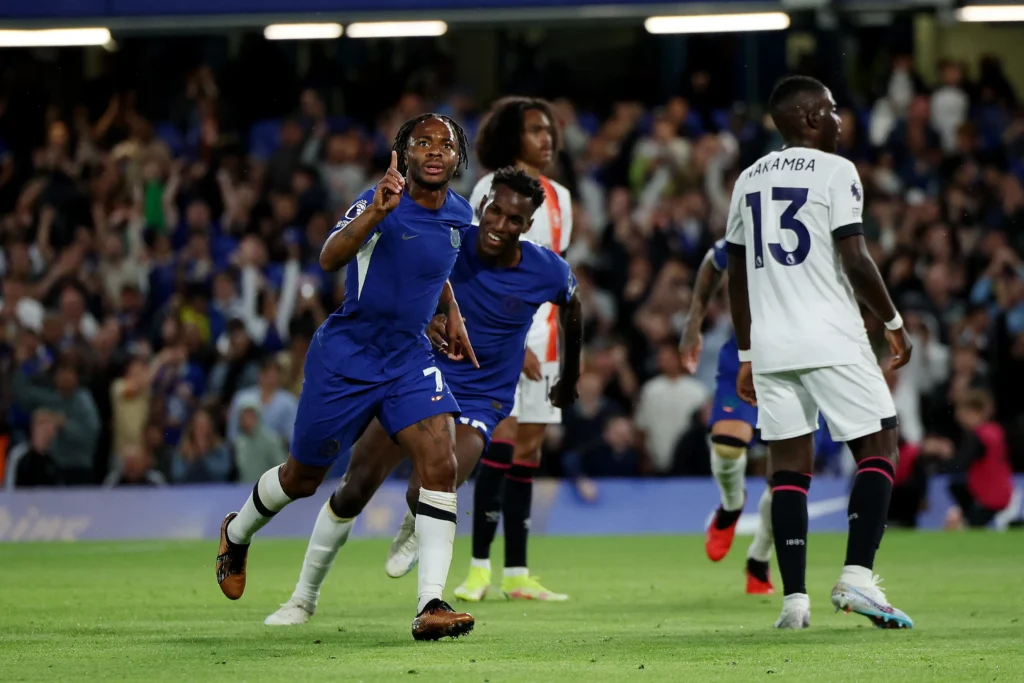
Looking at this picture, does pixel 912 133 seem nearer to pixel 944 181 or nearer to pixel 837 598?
pixel 944 181

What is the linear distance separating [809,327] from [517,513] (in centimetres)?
265

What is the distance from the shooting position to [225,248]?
19.9m

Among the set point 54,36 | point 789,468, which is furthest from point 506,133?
point 54,36

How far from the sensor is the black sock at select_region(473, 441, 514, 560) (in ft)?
31.4

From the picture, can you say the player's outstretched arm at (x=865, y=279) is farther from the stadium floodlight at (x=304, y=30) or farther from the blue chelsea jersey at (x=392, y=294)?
the stadium floodlight at (x=304, y=30)

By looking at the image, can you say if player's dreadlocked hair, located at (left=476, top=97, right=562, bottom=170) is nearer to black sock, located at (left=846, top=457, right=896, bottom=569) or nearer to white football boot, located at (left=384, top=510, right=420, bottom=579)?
white football boot, located at (left=384, top=510, right=420, bottom=579)

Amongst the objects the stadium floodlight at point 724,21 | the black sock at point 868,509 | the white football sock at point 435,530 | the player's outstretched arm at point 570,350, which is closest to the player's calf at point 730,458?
the player's outstretched arm at point 570,350

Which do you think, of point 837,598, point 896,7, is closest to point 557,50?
point 896,7

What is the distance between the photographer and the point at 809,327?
7695mm

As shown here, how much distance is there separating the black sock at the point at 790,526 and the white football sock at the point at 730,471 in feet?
7.60

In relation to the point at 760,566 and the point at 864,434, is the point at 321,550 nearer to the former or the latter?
the point at 864,434

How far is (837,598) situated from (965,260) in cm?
1217

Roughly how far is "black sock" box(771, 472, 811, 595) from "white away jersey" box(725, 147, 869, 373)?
0.51 meters

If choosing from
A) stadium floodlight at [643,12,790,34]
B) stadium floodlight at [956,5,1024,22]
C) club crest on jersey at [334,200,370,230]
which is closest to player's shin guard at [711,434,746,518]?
club crest on jersey at [334,200,370,230]
